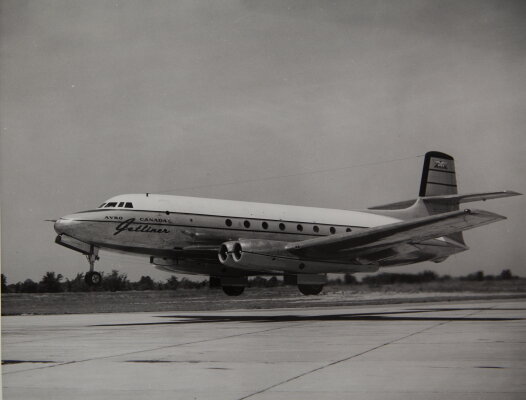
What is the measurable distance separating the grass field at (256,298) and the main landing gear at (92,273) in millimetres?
5509

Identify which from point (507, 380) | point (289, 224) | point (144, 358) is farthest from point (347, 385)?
point (289, 224)

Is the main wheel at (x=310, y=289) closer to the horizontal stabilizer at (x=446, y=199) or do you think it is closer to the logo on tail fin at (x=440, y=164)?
the horizontal stabilizer at (x=446, y=199)

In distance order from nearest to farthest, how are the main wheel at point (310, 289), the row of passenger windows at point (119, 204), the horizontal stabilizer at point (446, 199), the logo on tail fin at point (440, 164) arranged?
the row of passenger windows at point (119, 204)
the main wheel at point (310, 289)
the horizontal stabilizer at point (446, 199)
the logo on tail fin at point (440, 164)

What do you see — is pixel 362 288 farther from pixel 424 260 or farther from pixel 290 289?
pixel 290 289

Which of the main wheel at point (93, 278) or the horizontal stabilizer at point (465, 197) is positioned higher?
the horizontal stabilizer at point (465, 197)

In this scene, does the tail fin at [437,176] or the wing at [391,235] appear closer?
the wing at [391,235]

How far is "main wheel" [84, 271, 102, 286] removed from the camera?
21.9 meters

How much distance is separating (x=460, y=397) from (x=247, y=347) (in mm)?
5607

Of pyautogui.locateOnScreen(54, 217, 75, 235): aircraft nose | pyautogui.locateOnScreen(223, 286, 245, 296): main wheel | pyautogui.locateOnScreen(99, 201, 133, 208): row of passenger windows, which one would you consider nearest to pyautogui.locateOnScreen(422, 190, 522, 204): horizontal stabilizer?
pyautogui.locateOnScreen(223, 286, 245, 296): main wheel

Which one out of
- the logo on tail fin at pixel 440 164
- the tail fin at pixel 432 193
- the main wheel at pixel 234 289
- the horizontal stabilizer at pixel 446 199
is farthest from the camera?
the logo on tail fin at pixel 440 164

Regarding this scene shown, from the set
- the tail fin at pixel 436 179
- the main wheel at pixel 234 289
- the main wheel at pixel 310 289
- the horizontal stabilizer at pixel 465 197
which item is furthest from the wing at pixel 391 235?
the tail fin at pixel 436 179

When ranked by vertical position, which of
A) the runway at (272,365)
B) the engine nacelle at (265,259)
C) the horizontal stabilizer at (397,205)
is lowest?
the runway at (272,365)

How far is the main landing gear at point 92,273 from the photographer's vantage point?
72.1 ft

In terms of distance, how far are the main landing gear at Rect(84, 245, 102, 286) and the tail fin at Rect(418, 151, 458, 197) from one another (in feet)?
52.2
